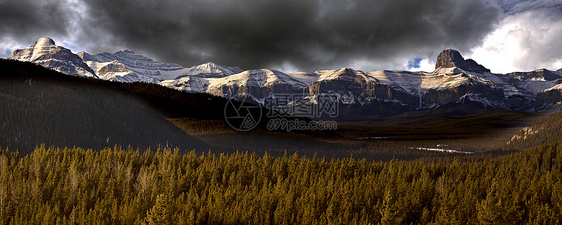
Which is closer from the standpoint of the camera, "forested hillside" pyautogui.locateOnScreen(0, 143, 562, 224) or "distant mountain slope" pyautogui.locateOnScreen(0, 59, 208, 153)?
"forested hillside" pyautogui.locateOnScreen(0, 143, 562, 224)

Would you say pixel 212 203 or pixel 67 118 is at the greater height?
pixel 67 118

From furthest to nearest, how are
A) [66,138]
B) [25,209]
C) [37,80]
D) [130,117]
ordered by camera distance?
1. [130,117]
2. [37,80]
3. [66,138]
4. [25,209]

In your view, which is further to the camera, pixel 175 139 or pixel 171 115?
pixel 171 115

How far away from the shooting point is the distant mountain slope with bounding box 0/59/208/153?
2881 inches

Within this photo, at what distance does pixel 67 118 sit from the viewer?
301 ft

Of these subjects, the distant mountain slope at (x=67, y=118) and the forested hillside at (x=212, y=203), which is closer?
the forested hillside at (x=212, y=203)

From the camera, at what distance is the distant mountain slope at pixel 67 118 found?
240 feet

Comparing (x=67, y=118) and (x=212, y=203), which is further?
(x=67, y=118)

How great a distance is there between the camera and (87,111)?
Result: 348 feet

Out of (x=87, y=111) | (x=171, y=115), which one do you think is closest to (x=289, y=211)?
(x=87, y=111)

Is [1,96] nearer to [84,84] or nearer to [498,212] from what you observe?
[84,84]

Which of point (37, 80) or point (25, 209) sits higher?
point (37, 80)

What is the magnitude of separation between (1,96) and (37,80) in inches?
1314

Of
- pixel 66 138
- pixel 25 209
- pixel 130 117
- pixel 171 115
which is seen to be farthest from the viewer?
pixel 171 115
